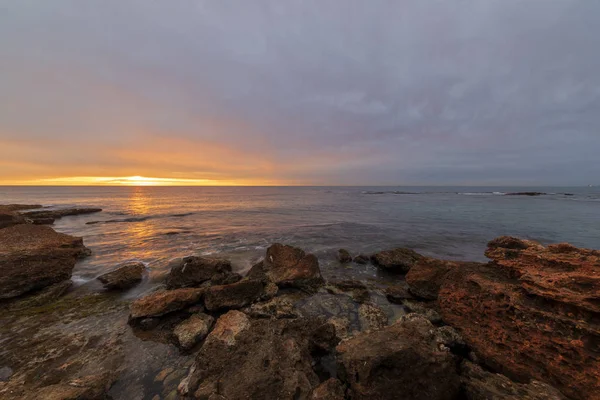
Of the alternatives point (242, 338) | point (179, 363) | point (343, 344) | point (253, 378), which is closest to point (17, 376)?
point (179, 363)

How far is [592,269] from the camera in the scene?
5.46m

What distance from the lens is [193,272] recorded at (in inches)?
394

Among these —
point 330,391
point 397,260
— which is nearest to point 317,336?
point 330,391

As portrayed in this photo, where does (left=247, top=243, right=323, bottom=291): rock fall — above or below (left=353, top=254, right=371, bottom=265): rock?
above

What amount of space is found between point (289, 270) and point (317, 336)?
4.61m

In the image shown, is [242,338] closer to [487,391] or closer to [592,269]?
[487,391]

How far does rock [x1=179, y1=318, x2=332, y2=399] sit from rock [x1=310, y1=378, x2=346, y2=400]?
0.49 ft

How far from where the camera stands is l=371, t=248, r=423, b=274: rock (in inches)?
464

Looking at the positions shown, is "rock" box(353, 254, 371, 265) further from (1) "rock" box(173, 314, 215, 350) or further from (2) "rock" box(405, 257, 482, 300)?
(1) "rock" box(173, 314, 215, 350)

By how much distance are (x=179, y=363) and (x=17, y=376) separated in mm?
3392

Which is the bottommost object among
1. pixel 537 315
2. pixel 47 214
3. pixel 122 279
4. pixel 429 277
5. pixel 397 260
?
pixel 47 214

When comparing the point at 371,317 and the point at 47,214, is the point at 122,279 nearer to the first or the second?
the point at 371,317

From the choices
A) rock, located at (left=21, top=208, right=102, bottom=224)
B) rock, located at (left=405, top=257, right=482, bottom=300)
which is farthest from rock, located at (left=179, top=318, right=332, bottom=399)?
rock, located at (left=21, top=208, right=102, bottom=224)

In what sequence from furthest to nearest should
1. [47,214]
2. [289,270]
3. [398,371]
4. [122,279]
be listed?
[47,214] < [289,270] < [122,279] < [398,371]
